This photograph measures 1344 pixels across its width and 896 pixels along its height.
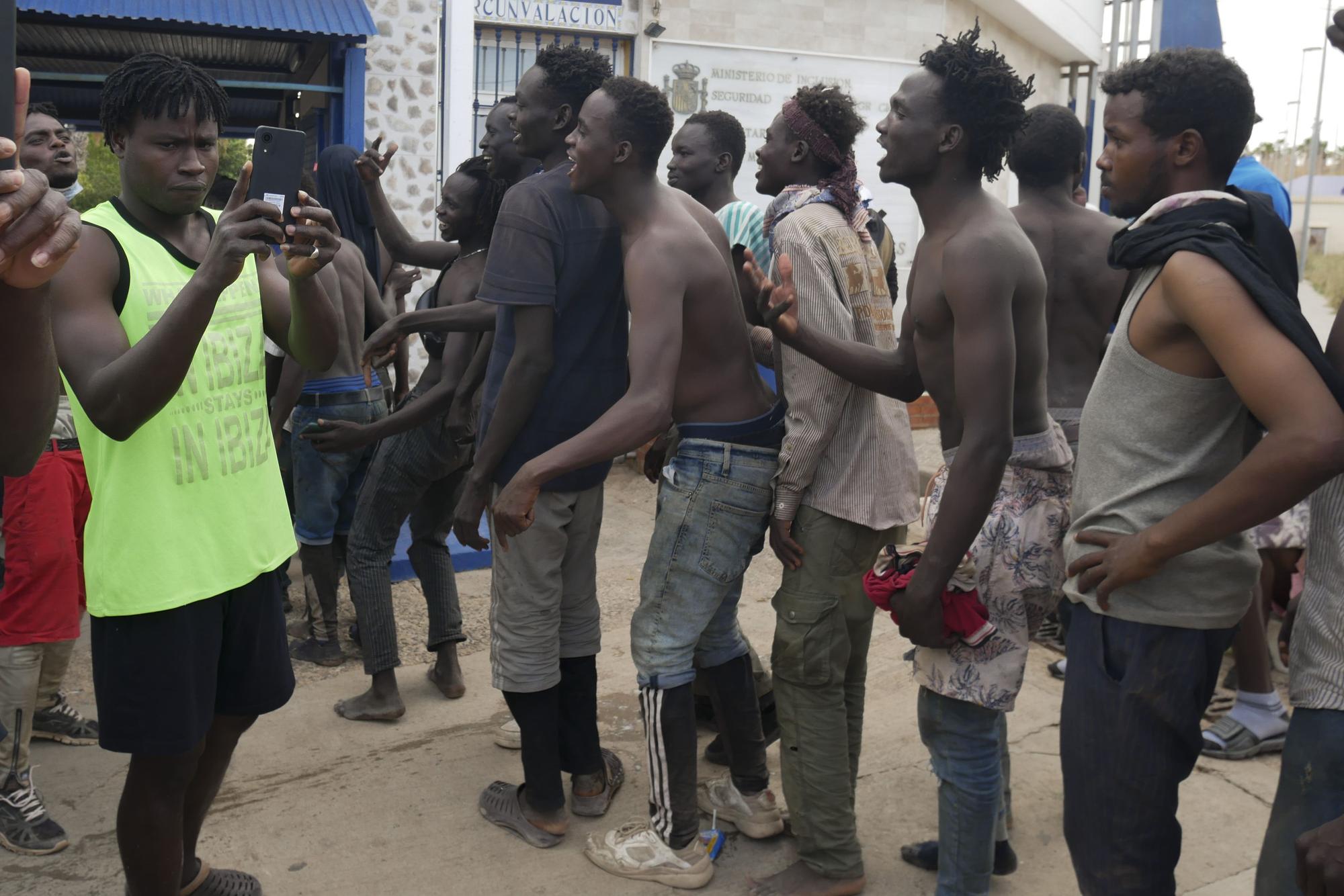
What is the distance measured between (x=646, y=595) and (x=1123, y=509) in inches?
53.6

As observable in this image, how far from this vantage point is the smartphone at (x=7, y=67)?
1329 mm

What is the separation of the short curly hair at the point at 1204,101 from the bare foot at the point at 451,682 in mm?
3195

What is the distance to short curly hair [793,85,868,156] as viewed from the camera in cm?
371

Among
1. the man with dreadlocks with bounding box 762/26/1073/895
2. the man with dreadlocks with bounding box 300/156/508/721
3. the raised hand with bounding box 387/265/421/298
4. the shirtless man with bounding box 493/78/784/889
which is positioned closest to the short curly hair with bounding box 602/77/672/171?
the shirtless man with bounding box 493/78/784/889

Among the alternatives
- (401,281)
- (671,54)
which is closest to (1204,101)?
(401,281)

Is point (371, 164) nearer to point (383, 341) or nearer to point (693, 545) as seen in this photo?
point (383, 341)

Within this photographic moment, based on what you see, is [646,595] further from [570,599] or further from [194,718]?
[194,718]

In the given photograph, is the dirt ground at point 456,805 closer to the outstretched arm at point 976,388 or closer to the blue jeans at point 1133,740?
the blue jeans at point 1133,740

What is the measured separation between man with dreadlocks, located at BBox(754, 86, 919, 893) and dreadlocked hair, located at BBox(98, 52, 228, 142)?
142 cm

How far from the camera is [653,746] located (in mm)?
3166

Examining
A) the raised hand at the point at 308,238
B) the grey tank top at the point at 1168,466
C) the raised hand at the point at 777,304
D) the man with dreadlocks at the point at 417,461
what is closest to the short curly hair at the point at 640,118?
the raised hand at the point at 777,304

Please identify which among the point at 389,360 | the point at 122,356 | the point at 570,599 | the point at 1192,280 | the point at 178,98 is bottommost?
the point at 570,599

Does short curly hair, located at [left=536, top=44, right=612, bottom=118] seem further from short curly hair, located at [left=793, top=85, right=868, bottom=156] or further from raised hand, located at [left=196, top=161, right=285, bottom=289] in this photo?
raised hand, located at [left=196, top=161, right=285, bottom=289]

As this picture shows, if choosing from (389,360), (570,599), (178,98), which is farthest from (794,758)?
(389,360)
